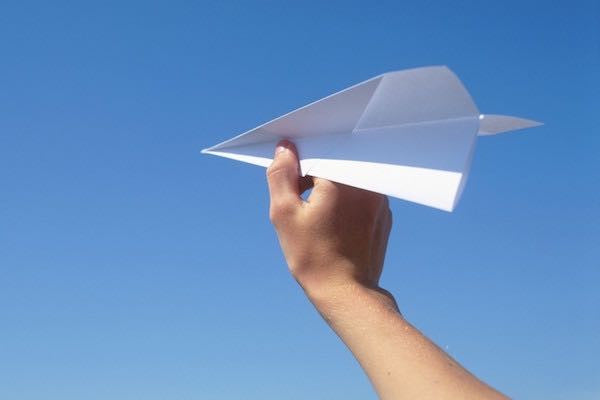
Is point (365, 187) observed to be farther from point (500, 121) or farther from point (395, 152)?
point (500, 121)

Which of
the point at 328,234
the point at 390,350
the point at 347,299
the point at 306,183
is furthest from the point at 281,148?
the point at 390,350

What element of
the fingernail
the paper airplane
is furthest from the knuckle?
the fingernail

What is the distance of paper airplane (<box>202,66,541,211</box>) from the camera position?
2.52 metres

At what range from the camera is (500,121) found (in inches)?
114

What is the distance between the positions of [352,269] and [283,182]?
44 centimetres

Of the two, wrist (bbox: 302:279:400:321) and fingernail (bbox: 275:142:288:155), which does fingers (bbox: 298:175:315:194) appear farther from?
wrist (bbox: 302:279:400:321)

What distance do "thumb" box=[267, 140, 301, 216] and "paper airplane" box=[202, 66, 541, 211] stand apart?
64 mm

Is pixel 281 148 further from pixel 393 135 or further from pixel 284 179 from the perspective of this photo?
pixel 393 135

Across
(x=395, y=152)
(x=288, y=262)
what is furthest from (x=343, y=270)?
(x=395, y=152)

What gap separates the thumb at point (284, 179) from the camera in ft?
8.51

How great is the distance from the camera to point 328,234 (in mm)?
2527

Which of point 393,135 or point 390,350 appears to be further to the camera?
Result: point 393,135

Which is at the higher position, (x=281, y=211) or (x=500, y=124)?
(x=500, y=124)

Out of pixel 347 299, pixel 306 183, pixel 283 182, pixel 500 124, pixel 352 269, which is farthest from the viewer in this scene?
pixel 500 124
